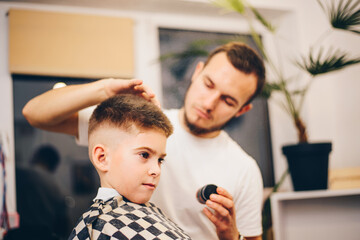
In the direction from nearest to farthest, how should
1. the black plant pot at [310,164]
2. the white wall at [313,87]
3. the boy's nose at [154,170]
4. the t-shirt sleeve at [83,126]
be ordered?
the boy's nose at [154,170]
the t-shirt sleeve at [83,126]
the black plant pot at [310,164]
the white wall at [313,87]

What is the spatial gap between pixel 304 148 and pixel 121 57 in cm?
132

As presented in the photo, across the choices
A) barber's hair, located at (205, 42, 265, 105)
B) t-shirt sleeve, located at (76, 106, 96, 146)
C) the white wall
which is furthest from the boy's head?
the white wall

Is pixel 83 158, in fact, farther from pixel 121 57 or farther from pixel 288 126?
pixel 288 126

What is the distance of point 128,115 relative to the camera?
1023 millimetres

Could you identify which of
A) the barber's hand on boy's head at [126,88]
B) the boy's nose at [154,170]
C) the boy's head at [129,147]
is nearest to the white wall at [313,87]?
the barber's hand on boy's head at [126,88]

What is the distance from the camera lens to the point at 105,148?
101cm

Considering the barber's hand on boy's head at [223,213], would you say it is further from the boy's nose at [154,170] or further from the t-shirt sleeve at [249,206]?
the t-shirt sleeve at [249,206]

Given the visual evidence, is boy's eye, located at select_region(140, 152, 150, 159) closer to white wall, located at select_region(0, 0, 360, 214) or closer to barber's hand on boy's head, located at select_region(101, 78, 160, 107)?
barber's hand on boy's head, located at select_region(101, 78, 160, 107)

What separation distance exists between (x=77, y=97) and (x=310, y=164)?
147 centimetres

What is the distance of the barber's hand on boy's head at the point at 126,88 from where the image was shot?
3.70ft

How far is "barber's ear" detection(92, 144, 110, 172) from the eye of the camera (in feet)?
3.28

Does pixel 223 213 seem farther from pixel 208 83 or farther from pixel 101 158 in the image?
pixel 208 83

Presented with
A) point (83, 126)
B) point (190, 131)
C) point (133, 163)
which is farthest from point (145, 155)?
point (190, 131)

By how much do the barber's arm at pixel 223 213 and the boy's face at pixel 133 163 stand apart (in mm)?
207
